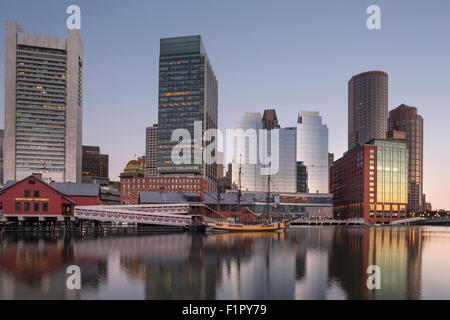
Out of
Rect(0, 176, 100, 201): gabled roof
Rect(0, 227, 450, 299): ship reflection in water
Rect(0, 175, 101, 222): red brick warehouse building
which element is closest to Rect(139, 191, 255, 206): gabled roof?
Rect(0, 176, 100, 201): gabled roof

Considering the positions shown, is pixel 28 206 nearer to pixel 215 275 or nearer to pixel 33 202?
pixel 33 202

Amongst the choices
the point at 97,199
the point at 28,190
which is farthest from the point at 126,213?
the point at 28,190

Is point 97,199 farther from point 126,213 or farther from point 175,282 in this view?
point 175,282

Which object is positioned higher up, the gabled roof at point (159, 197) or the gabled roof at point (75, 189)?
the gabled roof at point (75, 189)

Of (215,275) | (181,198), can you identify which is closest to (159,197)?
(181,198)

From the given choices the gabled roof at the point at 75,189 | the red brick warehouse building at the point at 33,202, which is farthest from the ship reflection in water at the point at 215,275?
the gabled roof at the point at 75,189

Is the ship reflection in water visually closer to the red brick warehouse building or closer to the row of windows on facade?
the red brick warehouse building

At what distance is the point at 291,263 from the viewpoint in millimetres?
46375

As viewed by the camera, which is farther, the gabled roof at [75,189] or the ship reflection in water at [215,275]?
the gabled roof at [75,189]

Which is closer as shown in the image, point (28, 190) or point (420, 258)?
point (420, 258)

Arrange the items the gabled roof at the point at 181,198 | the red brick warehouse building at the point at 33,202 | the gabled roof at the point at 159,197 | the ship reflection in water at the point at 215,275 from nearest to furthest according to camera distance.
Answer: the ship reflection in water at the point at 215,275
the red brick warehouse building at the point at 33,202
the gabled roof at the point at 159,197
the gabled roof at the point at 181,198

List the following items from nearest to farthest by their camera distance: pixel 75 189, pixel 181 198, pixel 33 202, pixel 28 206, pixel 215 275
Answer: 1. pixel 215 275
2. pixel 28 206
3. pixel 33 202
4. pixel 75 189
5. pixel 181 198

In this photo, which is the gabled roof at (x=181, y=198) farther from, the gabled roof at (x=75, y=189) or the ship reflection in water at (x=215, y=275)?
the ship reflection in water at (x=215, y=275)
